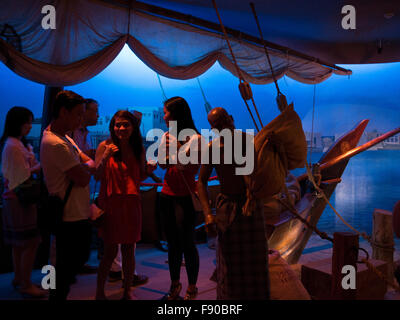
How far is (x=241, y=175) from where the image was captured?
168 cm

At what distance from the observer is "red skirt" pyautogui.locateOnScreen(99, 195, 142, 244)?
2.10 m

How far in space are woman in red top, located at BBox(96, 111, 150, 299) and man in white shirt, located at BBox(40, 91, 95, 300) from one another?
31cm

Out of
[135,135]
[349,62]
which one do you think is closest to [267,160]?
[135,135]

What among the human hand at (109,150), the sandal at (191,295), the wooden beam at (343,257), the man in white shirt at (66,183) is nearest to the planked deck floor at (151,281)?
the sandal at (191,295)

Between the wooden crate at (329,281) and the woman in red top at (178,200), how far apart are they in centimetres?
92

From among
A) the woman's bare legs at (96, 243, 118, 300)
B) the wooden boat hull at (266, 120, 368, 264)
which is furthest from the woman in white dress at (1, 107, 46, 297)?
the wooden boat hull at (266, 120, 368, 264)

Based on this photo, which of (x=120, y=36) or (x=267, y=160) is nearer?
(x=267, y=160)

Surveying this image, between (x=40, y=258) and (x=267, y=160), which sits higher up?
(x=267, y=160)

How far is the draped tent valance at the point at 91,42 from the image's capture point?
2.29 m

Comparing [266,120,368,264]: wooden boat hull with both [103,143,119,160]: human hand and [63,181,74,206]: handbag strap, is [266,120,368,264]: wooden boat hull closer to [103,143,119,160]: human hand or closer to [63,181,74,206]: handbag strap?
[103,143,119,160]: human hand

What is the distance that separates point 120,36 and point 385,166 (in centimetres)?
795

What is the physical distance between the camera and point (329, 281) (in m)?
2.31

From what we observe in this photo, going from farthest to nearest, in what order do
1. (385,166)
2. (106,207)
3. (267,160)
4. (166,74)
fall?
(385,166) < (166,74) < (106,207) < (267,160)
